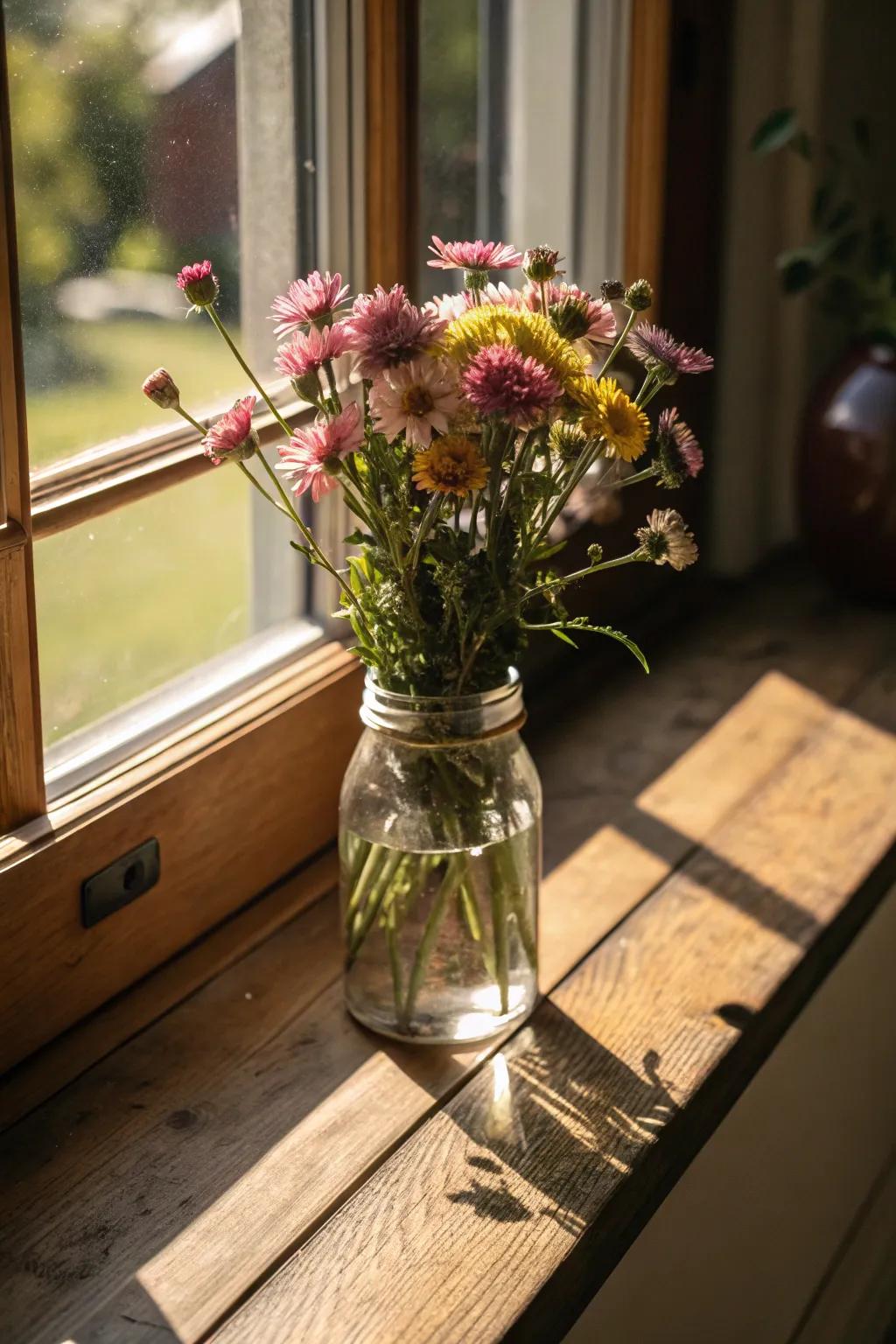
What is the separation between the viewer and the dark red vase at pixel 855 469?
182cm

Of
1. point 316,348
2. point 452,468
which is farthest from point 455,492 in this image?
point 316,348

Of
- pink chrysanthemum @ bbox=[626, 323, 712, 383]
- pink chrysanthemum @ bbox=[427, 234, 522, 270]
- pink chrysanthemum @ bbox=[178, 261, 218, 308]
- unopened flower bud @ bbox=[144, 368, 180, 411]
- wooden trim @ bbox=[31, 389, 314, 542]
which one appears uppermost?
pink chrysanthemum @ bbox=[427, 234, 522, 270]

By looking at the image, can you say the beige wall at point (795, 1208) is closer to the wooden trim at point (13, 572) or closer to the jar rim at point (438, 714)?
the jar rim at point (438, 714)

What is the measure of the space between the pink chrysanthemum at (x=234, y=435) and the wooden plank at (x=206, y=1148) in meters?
0.45

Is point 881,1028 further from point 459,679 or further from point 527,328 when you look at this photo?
point 527,328

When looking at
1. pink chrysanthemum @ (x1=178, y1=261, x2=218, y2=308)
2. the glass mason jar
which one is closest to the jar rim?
the glass mason jar

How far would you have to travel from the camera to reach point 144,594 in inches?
46.6

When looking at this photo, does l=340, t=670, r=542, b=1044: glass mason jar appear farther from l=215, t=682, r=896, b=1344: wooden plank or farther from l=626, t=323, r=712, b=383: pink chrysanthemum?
l=626, t=323, r=712, b=383: pink chrysanthemum

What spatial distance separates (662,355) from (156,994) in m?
0.60

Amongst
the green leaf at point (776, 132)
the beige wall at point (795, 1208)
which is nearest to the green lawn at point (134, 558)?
the beige wall at point (795, 1208)

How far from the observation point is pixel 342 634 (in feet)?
4.45

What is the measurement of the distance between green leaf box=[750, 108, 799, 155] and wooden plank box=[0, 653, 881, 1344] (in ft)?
3.23

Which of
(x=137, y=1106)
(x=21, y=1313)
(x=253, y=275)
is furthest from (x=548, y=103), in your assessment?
(x=21, y=1313)

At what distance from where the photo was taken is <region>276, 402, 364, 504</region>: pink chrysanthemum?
A: 872 mm
